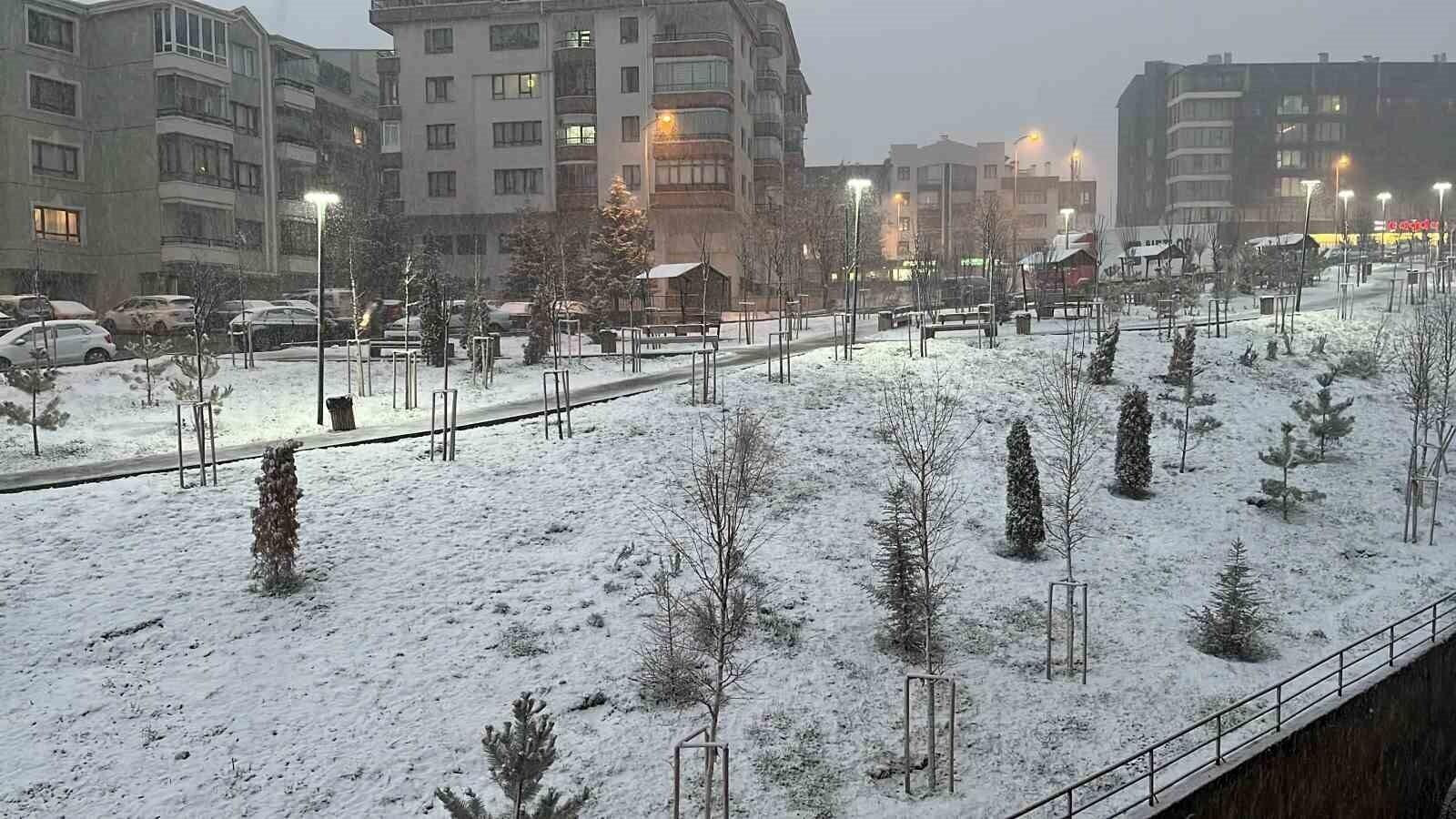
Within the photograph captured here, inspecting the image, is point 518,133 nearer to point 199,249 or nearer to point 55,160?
point 199,249

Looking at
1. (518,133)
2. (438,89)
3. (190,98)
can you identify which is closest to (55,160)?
(190,98)

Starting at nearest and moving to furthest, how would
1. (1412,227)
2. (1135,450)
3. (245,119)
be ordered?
(1135,450), (245,119), (1412,227)

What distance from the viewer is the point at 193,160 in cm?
5334

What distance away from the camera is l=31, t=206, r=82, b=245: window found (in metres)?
50.0

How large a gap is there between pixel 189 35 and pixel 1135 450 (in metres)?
50.1

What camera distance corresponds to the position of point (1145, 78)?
116688mm

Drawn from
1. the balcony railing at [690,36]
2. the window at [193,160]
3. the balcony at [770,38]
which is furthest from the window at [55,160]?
the balcony at [770,38]

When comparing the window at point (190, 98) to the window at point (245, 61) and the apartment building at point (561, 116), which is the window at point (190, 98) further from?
the apartment building at point (561, 116)

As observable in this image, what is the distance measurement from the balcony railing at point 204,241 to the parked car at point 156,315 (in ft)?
40.8

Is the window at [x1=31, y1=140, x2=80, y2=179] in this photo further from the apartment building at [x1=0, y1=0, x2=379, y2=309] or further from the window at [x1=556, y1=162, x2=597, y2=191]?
the window at [x1=556, y1=162, x2=597, y2=191]

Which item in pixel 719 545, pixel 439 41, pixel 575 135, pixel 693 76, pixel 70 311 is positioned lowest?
pixel 719 545

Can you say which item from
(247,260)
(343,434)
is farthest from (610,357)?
(247,260)

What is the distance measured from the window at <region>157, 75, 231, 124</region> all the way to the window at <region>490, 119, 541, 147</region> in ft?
51.7

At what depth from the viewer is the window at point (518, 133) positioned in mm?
65250
